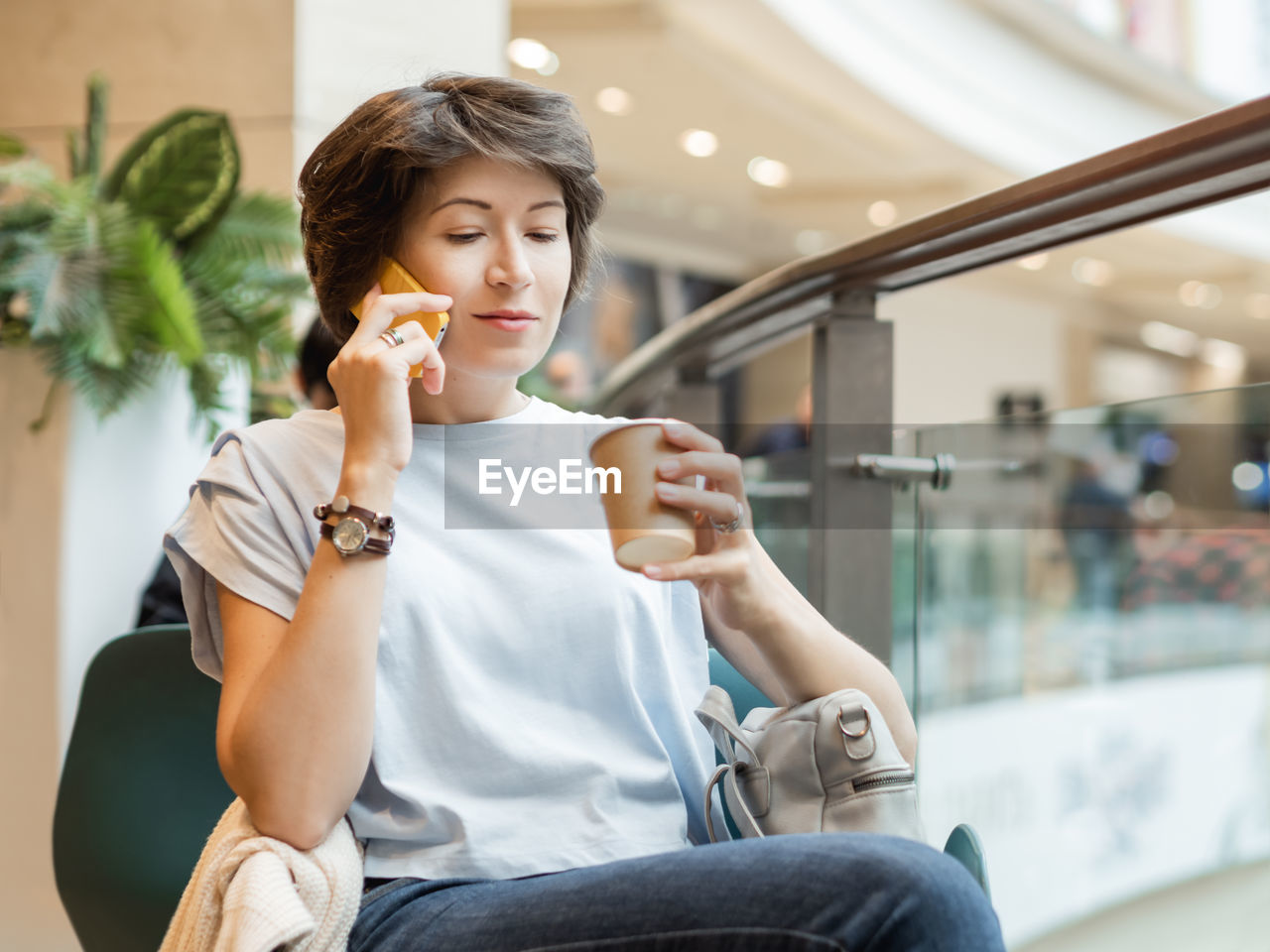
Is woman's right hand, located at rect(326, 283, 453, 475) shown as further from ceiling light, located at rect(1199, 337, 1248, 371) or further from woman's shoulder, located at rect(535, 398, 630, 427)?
ceiling light, located at rect(1199, 337, 1248, 371)

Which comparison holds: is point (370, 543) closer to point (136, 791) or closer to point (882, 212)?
point (136, 791)

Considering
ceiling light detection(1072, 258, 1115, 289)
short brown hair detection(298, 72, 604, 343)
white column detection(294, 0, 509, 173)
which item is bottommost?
short brown hair detection(298, 72, 604, 343)

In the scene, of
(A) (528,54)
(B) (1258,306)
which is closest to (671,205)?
(A) (528,54)

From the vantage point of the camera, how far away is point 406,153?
1262 millimetres

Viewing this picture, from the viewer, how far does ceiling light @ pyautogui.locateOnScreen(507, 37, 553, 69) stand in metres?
7.38

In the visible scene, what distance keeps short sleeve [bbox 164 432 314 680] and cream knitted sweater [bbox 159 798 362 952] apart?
210mm

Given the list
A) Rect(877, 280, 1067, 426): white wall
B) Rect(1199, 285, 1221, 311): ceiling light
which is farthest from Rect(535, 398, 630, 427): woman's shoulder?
Rect(1199, 285, 1221, 311): ceiling light

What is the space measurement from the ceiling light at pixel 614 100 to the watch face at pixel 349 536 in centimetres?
771

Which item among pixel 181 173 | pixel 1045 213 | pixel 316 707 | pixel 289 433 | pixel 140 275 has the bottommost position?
pixel 316 707

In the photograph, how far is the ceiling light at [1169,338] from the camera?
686 inches

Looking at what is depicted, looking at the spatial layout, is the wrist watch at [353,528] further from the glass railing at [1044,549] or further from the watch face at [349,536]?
the glass railing at [1044,549]

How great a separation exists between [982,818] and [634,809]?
11.2 ft

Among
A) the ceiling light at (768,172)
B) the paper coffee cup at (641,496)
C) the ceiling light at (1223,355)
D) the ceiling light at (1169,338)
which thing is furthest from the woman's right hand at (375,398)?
the ceiling light at (1223,355)

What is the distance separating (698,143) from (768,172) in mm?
1099
